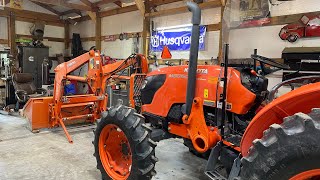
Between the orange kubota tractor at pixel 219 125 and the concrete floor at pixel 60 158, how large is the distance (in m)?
0.56

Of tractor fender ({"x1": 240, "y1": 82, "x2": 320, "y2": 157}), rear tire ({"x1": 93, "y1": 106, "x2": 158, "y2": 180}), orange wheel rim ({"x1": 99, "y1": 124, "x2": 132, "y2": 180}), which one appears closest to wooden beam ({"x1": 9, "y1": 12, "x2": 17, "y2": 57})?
orange wheel rim ({"x1": 99, "y1": 124, "x2": 132, "y2": 180})

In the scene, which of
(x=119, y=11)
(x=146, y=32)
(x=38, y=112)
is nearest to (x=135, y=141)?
(x=38, y=112)

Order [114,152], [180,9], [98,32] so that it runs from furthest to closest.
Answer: [98,32] < [180,9] < [114,152]

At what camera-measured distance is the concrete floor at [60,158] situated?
2.97 m

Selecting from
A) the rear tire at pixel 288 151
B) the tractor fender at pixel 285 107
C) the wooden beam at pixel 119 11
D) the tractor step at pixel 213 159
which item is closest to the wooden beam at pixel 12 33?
the wooden beam at pixel 119 11

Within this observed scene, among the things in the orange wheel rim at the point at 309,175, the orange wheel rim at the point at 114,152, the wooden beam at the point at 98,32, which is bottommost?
the orange wheel rim at the point at 114,152

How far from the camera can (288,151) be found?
1204 millimetres

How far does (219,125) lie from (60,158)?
2201 mm

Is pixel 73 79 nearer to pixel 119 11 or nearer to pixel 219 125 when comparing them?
pixel 219 125

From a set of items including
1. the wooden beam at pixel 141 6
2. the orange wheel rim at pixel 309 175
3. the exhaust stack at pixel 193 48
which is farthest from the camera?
the wooden beam at pixel 141 6

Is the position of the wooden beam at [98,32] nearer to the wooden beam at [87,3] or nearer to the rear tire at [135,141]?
the wooden beam at [87,3]

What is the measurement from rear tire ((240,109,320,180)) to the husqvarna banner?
5.34 m

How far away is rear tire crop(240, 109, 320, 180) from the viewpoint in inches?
44.9

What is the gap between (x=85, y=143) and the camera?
4168mm
